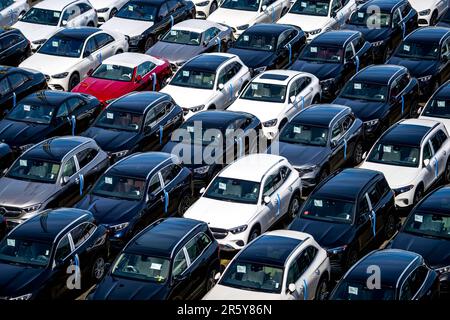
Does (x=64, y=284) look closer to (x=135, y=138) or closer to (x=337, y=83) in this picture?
(x=135, y=138)

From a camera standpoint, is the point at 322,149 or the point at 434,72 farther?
the point at 434,72

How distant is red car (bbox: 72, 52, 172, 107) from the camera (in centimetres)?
3181

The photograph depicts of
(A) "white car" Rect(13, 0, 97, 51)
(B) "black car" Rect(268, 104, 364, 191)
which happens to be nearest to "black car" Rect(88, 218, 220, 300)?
(B) "black car" Rect(268, 104, 364, 191)

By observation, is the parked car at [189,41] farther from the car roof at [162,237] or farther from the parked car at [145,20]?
the car roof at [162,237]

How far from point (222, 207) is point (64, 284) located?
13.3 ft

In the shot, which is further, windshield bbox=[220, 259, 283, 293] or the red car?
the red car

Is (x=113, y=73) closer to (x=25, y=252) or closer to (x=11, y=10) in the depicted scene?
(x=11, y=10)

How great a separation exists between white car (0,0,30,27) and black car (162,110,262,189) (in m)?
12.2

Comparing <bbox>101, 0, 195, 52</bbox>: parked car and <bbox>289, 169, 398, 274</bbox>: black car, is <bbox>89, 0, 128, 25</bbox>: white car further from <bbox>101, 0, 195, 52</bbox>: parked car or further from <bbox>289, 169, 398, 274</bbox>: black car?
<bbox>289, 169, 398, 274</bbox>: black car

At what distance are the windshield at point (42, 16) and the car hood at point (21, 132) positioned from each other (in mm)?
8234

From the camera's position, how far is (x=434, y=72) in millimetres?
32000

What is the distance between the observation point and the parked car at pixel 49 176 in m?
25.5

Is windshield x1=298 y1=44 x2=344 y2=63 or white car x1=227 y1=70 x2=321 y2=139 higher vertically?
windshield x1=298 y1=44 x2=344 y2=63

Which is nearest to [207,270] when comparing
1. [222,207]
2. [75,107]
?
[222,207]
